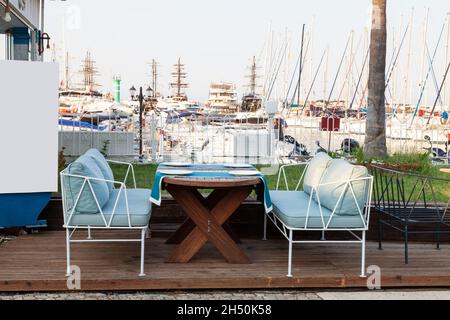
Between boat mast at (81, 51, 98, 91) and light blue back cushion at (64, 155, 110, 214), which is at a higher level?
boat mast at (81, 51, 98, 91)

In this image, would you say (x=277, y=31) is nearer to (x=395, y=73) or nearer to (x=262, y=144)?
(x=395, y=73)

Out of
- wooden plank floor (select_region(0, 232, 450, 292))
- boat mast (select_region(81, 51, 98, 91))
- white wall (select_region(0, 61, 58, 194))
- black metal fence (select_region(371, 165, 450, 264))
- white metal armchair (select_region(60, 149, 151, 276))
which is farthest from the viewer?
boat mast (select_region(81, 51, 98, 91))

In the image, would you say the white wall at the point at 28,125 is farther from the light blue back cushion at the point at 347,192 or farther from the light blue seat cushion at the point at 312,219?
the light blue back cushion at the point at 347,192

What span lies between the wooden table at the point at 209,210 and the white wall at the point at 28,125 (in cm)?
141

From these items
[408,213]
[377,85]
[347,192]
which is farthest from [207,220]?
[377,85]

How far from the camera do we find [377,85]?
1107 cm

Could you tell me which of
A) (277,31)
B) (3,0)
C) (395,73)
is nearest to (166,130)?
(3,0)

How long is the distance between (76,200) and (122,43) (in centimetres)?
1772

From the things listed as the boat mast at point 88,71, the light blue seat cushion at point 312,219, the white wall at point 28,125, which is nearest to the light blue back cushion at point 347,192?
the light blue seat cushion at point 312,219

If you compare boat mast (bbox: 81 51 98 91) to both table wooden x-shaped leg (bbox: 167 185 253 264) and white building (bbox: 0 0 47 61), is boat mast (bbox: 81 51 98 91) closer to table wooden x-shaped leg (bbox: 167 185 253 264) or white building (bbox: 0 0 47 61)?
white building (bbox: 0 0 47 61)

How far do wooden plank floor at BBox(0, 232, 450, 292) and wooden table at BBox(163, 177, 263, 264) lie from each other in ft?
0.34

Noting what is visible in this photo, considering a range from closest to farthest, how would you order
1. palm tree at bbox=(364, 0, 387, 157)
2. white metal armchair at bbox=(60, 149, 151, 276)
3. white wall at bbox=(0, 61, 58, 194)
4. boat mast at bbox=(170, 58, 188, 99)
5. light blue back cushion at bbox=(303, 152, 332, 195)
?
white metal armchair at bbox=(60, 149, 151, 276), white wall at bbox=(0, 61, 58, 194), light blue back cushion at bbox=(303, 152, 332, 195), palm tree at bbox=(364, 0, 387, 157), boat mast at bbox=(170, 58, 188, 99)

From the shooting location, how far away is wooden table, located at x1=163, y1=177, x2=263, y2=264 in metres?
4.58

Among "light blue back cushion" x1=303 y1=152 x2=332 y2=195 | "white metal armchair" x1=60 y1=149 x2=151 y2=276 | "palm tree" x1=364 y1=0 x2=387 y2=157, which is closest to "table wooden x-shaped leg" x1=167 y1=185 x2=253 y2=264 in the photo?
"white metal armchair" x1=60 y1=149 x2=151 y2=276
